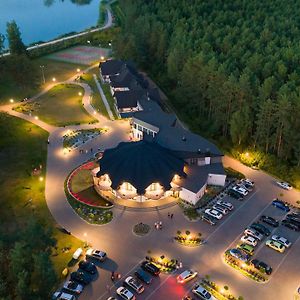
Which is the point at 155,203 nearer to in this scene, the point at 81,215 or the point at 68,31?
the point at 81,215

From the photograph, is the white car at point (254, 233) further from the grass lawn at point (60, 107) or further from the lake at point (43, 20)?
the lake at point (43, 20)

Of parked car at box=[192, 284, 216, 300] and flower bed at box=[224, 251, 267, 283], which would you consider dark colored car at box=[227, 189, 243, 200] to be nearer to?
flower bed at box=[224, 251, 267, 283]

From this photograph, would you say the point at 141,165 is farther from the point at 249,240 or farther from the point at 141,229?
the point at 249,240

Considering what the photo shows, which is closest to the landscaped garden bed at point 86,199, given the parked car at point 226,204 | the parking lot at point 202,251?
the parking lot at point 202,251

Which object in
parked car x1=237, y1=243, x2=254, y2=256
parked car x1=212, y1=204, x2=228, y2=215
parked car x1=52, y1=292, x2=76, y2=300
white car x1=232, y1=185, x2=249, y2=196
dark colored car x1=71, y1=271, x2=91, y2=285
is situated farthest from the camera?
white car x1=232, y1=185, x2=249, y2=196

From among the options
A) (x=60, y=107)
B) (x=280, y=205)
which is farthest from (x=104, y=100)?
(x=280, y=205)

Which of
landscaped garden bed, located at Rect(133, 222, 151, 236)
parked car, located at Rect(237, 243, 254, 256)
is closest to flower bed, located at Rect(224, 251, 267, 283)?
parked car, located at Rect(237, 243, 254, 256)
